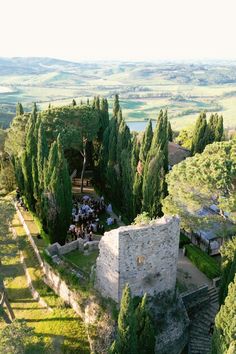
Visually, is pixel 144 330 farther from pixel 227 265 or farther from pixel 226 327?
pixel 227 265

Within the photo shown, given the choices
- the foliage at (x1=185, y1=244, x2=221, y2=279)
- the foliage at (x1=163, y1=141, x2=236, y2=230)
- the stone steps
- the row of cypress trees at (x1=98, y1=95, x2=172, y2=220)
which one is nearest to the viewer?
the foliage at (x1=163, y1=141, x2=236, y2=230)

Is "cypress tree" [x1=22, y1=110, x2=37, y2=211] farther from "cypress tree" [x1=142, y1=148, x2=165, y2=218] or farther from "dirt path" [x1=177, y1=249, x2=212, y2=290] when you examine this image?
"dirt path" [x1=177, y1=249, x2=212, y2=290]

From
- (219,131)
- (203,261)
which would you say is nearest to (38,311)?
(203,261)

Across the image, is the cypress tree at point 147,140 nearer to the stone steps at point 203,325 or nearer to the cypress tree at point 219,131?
the stone steps at point 203,325

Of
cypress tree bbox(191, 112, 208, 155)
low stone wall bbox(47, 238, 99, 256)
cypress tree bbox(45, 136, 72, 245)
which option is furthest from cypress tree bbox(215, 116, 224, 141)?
low stone wall bbox(47, 238, 99, 256)

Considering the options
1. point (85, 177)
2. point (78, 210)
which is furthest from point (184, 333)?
point (85, 177)

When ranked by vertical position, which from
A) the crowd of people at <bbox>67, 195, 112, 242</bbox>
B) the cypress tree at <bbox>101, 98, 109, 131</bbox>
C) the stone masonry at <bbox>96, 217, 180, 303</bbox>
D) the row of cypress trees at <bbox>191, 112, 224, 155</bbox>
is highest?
the cypress tree at <bbox>101, 98, 109, 131</bbox>
